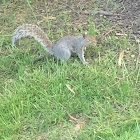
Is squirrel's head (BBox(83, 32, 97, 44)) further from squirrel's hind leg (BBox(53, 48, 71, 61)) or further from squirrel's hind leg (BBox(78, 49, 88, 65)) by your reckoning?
squirrel's hind leg (BBox(53, 48, 71, 61))

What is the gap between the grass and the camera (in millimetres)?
3451

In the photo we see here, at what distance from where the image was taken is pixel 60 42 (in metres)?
4.22

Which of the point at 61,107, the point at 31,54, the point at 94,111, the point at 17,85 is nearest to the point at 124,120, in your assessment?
the point at 94,111

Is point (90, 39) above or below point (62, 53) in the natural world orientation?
above

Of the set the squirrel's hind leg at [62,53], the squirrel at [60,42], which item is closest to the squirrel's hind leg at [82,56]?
the squirrel at [60,42]

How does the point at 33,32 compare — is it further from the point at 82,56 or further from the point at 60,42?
the point at 82,56

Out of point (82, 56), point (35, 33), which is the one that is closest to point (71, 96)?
point (82, 56)

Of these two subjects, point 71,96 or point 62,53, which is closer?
point 71,96

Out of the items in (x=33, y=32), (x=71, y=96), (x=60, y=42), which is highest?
(x=33, y=32)

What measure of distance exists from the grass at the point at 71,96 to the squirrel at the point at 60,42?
8cm

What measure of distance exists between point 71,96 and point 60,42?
679 mm

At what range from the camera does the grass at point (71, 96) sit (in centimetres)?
345

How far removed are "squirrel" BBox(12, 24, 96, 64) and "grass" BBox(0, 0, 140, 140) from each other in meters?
0.08

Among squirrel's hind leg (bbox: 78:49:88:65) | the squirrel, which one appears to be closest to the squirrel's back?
the squirrel
